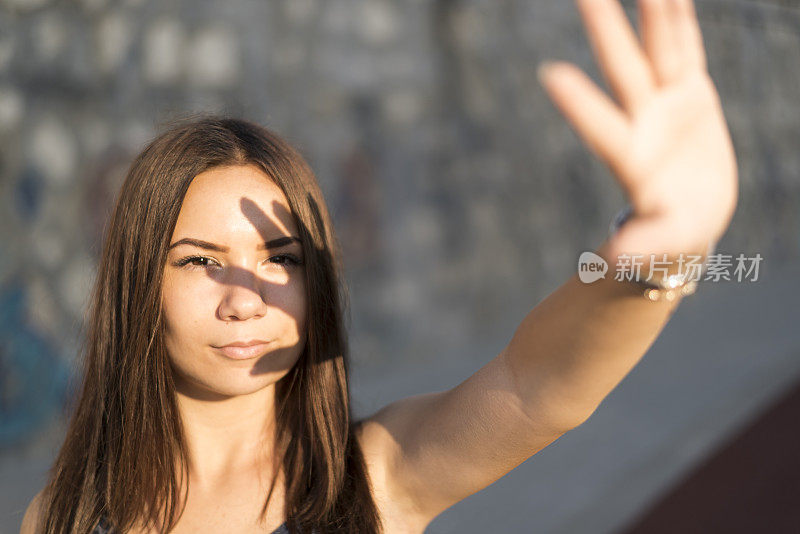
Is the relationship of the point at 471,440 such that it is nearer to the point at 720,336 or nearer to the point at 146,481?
the point at 146,481

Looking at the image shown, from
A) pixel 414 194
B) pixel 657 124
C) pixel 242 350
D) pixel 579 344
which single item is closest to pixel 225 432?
pixel 242 350

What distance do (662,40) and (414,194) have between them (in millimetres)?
7085

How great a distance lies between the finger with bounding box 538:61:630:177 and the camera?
3.47 ft

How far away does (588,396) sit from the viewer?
133cm

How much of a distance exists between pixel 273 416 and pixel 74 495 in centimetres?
54

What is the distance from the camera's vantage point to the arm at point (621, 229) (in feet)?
3.54

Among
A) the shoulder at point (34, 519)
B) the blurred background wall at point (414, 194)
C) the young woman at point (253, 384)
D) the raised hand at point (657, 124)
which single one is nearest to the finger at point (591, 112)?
the raised hand at point (657, 124)

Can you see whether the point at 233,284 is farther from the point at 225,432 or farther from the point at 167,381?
the point at 225,432

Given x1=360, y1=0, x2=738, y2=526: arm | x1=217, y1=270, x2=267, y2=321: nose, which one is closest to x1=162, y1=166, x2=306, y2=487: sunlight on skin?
x1=217, y1=270, x2=267, y2=321: nose

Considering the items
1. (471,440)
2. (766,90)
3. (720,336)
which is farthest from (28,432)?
(766,90)

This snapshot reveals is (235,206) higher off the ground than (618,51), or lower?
lower

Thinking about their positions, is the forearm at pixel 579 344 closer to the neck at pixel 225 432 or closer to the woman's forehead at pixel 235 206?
the woman's forehead at pixel 235 206

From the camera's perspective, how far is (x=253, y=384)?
1.71 m

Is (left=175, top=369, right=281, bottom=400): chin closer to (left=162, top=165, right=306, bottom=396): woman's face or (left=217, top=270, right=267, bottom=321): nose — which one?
(left=162, top=165, right=306, bottom=396): woman's face
